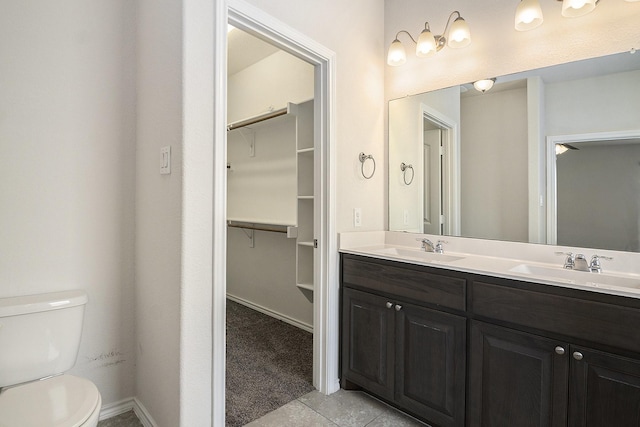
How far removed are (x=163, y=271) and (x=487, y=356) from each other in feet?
4.84

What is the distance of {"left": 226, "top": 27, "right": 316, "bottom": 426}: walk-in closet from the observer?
228 centimetres

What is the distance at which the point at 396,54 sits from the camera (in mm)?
2178

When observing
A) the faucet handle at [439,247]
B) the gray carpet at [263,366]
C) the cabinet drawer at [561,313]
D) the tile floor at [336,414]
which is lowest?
the tile floor at [336,414]

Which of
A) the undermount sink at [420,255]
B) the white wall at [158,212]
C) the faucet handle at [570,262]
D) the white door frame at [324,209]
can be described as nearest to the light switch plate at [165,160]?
the white wall at [158,212]

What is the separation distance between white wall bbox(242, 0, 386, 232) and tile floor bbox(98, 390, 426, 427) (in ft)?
3.32

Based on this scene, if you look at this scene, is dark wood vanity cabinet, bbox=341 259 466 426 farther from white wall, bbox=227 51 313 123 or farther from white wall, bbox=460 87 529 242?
white wall, bbox=227 51 313 123

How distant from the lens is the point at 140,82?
5.77 ft

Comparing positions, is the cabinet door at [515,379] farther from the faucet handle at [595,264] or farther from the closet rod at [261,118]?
the closet rod at [261,118]

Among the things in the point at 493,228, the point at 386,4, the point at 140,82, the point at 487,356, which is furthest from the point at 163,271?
the point at 386,4

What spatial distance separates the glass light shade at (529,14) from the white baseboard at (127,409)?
2.69 meters

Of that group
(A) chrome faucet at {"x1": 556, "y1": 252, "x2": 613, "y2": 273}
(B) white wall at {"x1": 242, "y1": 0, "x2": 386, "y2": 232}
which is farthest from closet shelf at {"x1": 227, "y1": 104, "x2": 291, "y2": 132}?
(A) chrome faucet at {"x1": 556, "y1": 252, "x2": 613, "y2": 273}

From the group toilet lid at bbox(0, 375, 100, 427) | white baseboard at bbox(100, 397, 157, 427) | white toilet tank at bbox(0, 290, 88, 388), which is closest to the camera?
toilet lid at bbox(0, 375, 100, 427)

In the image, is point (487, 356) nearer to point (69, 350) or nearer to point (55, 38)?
point (69, 350)

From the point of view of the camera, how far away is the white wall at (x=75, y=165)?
4.83 feet
